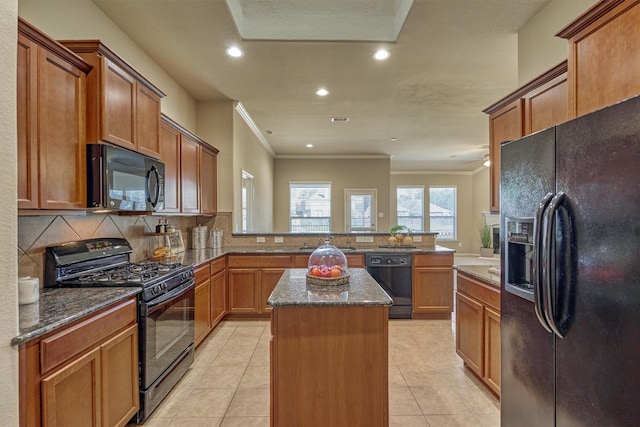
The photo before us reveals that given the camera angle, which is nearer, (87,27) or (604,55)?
(604,55)

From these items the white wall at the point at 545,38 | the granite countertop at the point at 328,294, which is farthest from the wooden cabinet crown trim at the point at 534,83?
the granite countertop at the point at 328,294

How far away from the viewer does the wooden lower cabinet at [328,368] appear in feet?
5.79

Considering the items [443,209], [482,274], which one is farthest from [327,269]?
[443,209]

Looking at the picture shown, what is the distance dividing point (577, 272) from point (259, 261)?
3.36 m

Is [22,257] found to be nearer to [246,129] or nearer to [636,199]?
[636,199]

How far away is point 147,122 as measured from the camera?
8.23 ft

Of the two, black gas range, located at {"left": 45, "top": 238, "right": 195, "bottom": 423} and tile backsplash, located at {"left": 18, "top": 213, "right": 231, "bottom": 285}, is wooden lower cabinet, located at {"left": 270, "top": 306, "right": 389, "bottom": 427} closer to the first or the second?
black gas range, located at {"left": 45, "top": 238, "right": 195, "bottom": 423}

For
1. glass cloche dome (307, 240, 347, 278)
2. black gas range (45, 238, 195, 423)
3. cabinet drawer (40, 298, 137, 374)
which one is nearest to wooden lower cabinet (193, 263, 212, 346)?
black gas range (45, 238, 195, 423)

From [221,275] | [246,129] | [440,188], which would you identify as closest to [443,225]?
[440,188]

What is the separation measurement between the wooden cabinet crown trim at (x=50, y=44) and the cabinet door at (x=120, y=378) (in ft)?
5.15

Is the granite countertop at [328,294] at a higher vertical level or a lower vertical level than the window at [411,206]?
lower

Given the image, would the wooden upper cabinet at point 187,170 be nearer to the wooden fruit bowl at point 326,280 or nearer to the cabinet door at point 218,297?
the cabinet door at point 218,297

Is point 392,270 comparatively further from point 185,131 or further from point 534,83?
point 185,131

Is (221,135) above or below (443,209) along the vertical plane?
above
